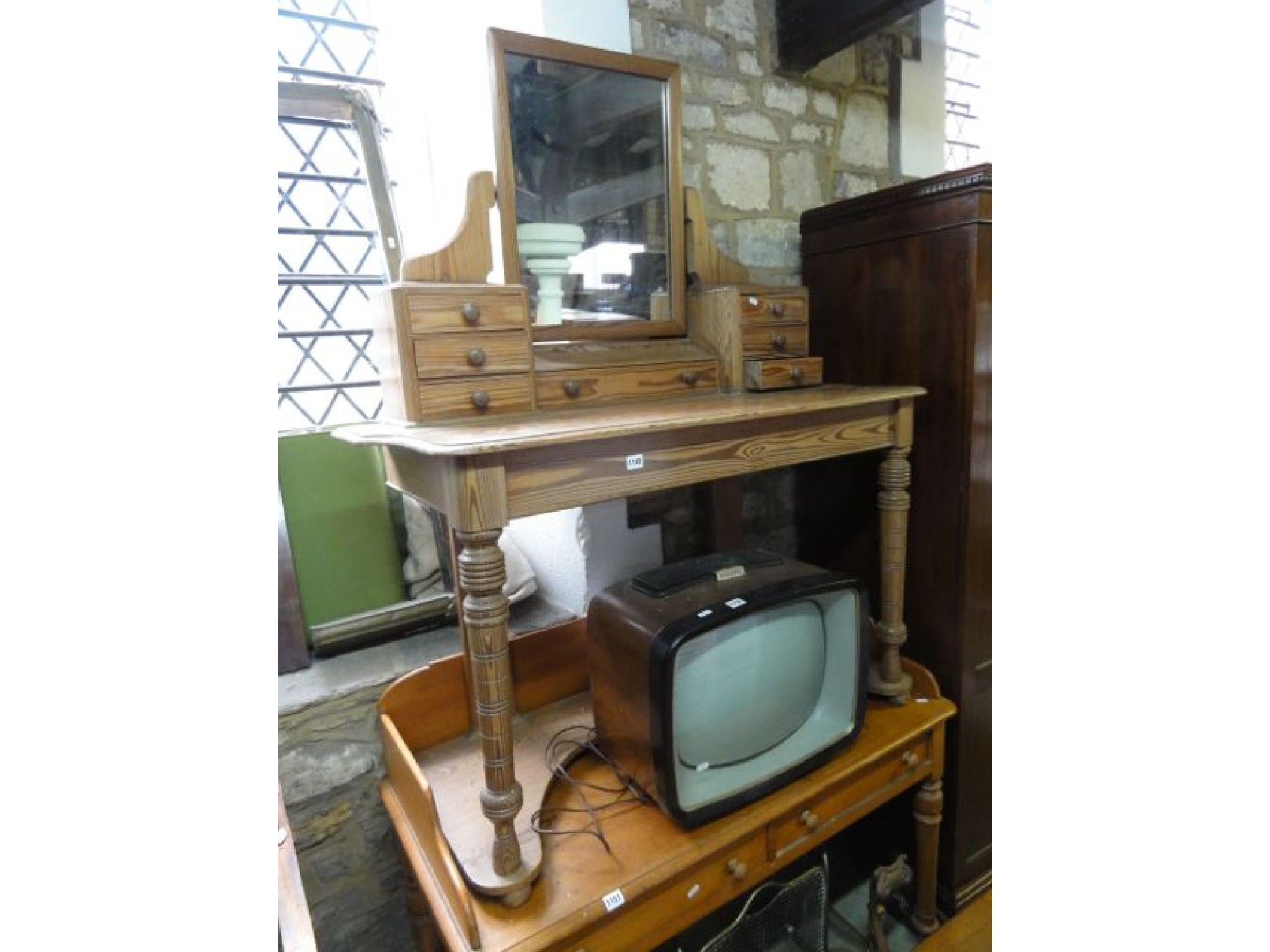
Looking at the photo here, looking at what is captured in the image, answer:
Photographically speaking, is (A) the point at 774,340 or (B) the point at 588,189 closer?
(B) the point at 588,189

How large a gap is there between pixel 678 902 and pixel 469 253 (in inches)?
42.8

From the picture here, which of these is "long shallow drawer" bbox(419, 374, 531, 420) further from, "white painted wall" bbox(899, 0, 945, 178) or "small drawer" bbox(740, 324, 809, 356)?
"white painted wall" bbox(899, 0, 945, 178)

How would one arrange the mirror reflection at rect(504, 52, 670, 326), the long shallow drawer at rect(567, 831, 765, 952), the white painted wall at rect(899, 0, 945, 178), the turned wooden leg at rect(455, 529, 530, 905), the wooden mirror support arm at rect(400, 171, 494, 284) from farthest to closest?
the white painted wall at rect(899, 0, 945, 178), the mirror reflection at rect(504, 52, 670, 326), the wooden mirror support arm at rect(400, 171, 494, 284), the long shallow drawer at rect(567, 831, 765, 952), the turned wooden leg at rect(455, 529, 530, 905)

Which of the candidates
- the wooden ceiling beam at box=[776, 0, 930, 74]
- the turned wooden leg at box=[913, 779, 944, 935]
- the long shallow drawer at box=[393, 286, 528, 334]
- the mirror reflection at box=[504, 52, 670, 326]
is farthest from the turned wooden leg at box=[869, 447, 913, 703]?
the wooden ceiling beam at box=[776, 0, 930, 74]

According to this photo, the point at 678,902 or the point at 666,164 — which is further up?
the point at 666,164

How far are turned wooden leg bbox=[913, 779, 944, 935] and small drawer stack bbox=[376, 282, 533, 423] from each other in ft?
3.81

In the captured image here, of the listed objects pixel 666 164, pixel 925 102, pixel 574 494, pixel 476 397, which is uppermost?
pixel 925 102

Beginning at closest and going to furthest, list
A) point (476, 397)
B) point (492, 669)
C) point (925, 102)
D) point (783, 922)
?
point (492, 669) < point (476, 397) < point (783, 922) < point (925, 102)

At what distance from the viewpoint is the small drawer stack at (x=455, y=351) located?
39.7 inches

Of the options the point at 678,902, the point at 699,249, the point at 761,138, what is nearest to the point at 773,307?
the point at 699,249

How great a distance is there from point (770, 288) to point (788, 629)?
0.73 m

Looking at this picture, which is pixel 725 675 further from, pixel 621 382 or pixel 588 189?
pixel 588 189

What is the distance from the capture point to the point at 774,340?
4.64 ft

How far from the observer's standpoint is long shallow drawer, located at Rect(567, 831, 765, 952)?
0.92m
